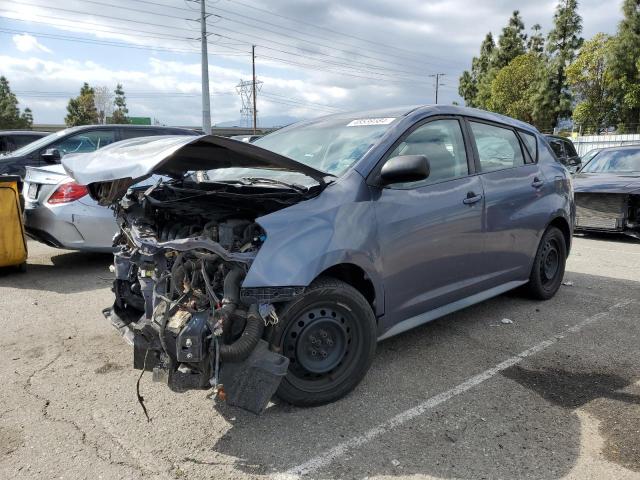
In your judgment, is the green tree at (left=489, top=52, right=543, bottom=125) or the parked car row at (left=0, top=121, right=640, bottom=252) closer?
the parked car row at (left=0, top=121, right=640, bottom=252)

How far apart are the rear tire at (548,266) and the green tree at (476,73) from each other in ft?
183

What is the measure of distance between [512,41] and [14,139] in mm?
53678

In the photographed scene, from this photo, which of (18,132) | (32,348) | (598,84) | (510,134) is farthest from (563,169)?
(598,84)

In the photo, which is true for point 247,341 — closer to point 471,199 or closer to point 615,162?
point 471,199

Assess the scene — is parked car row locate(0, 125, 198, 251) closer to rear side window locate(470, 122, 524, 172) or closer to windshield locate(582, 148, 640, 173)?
rear side window locate(470, 122, 524, 172)

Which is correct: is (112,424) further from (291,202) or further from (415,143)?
(415,143)

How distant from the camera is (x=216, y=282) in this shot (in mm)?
2893

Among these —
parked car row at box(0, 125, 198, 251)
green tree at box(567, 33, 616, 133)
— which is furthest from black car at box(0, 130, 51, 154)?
green tree at box(567, 33, 616, 133)

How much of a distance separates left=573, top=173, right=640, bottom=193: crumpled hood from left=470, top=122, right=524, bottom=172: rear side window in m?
4.93

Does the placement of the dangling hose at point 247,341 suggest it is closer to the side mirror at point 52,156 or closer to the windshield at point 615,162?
the side mirror at point 52,156

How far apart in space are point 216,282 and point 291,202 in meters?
0.64

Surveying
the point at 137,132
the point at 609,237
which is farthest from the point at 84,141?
the point at 609,237

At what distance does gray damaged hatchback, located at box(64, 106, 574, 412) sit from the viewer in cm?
274

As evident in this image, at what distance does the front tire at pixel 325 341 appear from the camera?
9.66 feet
